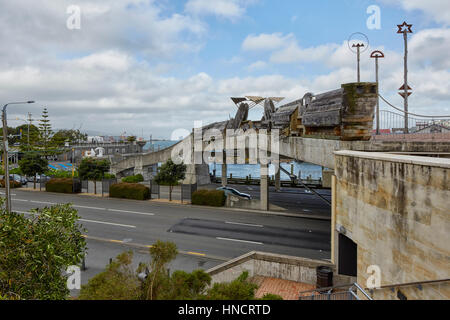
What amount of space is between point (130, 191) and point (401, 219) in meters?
28.5

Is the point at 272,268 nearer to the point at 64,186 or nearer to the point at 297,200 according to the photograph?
the point at 297,200

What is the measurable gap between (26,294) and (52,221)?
158 centimetres

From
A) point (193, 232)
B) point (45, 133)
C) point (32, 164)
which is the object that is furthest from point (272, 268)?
point (45, 133)

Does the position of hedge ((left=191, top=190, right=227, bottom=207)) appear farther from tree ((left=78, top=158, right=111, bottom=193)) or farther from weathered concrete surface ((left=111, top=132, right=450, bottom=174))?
tree ((left=78, top=158, right=111, bottom=193))

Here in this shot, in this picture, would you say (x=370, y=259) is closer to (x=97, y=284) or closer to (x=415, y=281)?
(x=415, y=281)

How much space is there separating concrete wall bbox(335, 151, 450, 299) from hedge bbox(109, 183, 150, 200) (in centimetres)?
2446

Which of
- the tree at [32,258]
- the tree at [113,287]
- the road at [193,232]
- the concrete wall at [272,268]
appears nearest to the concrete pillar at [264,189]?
the road at [193,232]

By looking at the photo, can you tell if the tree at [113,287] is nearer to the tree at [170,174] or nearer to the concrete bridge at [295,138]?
the concrete bridge at [295,138]

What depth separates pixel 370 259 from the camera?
9.41 m

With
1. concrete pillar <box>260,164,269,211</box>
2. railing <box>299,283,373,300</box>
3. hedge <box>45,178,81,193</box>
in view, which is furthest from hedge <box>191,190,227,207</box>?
railing <box>299,283,373,300</box>

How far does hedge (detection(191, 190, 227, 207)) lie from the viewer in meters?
28.8
